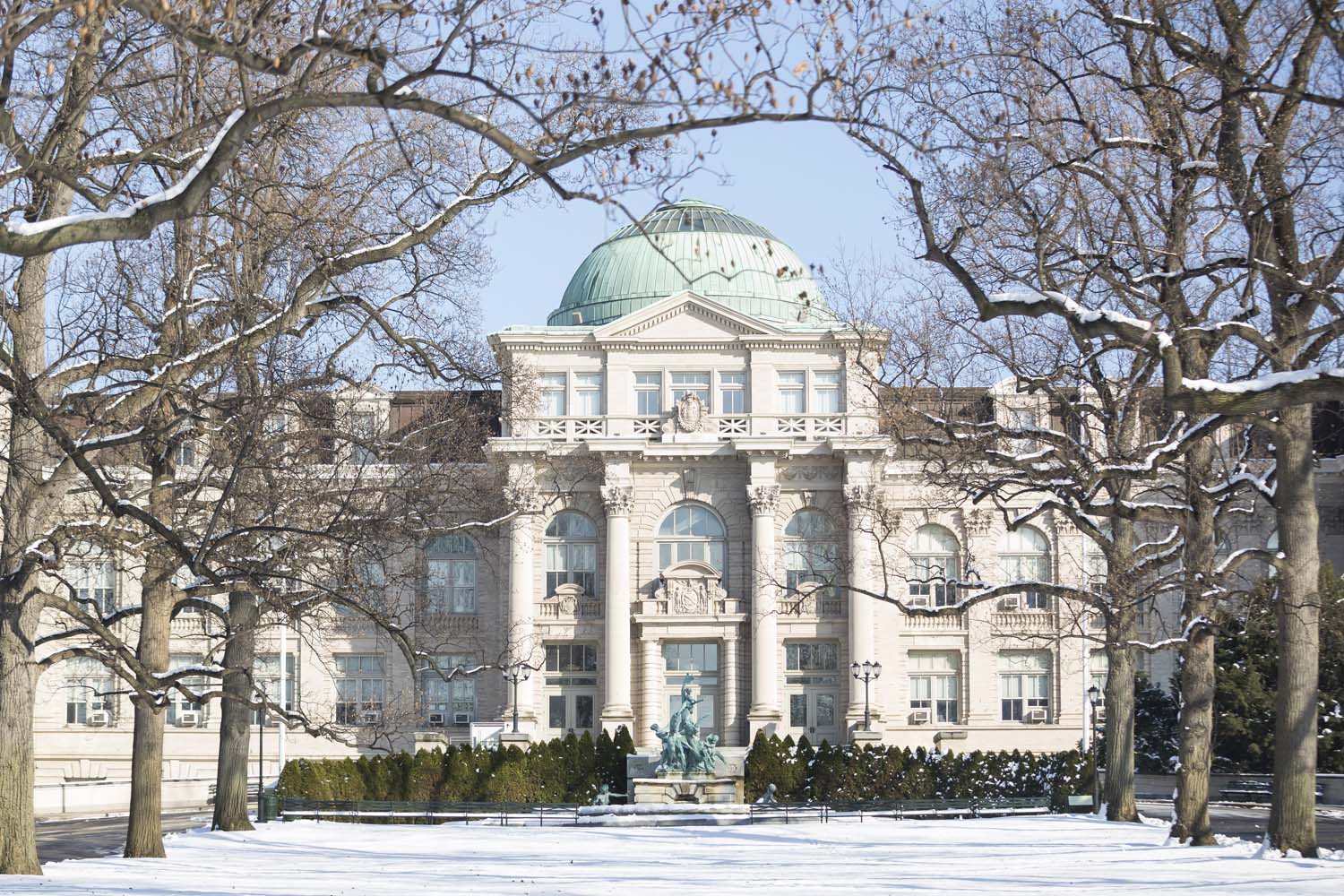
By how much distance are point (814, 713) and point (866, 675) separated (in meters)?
7.83

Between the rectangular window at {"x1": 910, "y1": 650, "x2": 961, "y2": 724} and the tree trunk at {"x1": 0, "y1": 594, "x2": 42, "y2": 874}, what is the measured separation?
4825 centimetres

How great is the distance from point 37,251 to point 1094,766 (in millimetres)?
35073

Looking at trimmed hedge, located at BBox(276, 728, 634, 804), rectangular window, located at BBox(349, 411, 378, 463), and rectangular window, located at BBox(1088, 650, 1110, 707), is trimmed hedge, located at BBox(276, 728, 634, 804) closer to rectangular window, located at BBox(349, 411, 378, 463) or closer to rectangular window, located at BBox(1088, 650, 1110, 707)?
rectangular window, located at BBox(349, 411, 378, 463)

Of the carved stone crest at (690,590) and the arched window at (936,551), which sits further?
the arched window at (936,551)

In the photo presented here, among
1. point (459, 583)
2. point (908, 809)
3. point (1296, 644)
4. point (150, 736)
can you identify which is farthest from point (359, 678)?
point (1296, 644)

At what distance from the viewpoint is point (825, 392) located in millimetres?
66188

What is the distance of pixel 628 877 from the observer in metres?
23.2

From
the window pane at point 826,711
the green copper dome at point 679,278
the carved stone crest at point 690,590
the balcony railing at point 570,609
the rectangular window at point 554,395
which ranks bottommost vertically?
the window pane at point 826,711

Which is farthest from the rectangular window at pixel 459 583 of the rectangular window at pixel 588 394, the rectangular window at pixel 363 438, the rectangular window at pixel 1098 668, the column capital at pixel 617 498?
the rectangular window at pixel 363 438

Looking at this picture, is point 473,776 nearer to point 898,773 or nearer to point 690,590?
point 898,773

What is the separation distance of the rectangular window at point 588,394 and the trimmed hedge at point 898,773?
18453 millimetres

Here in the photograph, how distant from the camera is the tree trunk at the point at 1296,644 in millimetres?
23328

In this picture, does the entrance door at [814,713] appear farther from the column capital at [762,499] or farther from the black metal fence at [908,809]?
the black metal fence at [908,809]

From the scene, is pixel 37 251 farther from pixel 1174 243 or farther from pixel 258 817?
pixel 258 817
